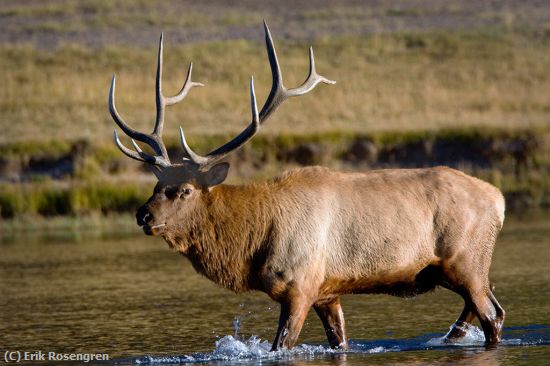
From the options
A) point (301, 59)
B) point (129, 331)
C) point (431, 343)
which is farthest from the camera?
point (301, 59)

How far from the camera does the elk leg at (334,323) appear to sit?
13.0m

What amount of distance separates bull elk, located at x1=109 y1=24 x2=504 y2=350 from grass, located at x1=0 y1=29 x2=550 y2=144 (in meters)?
19.0

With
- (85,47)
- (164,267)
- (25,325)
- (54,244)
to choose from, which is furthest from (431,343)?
(85,47)

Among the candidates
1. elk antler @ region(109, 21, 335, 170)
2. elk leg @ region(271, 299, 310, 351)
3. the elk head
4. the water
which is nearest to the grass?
the water

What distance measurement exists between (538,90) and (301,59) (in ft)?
34.2

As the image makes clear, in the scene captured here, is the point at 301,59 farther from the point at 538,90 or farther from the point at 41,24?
the point at 41,24

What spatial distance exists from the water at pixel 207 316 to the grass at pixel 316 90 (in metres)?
11.7

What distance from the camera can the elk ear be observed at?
1259 cm

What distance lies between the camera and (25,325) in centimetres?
1523

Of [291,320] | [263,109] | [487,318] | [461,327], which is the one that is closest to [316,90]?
[263,109]

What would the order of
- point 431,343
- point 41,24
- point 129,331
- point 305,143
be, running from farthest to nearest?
point 41,24
point 305,143
point 129,331
point 431,343

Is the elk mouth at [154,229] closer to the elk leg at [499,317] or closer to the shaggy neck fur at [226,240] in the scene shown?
the shaggy neck fur at [226,240]

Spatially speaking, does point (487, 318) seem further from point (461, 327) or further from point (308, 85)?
point (308, 85)

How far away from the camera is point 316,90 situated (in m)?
41.8
